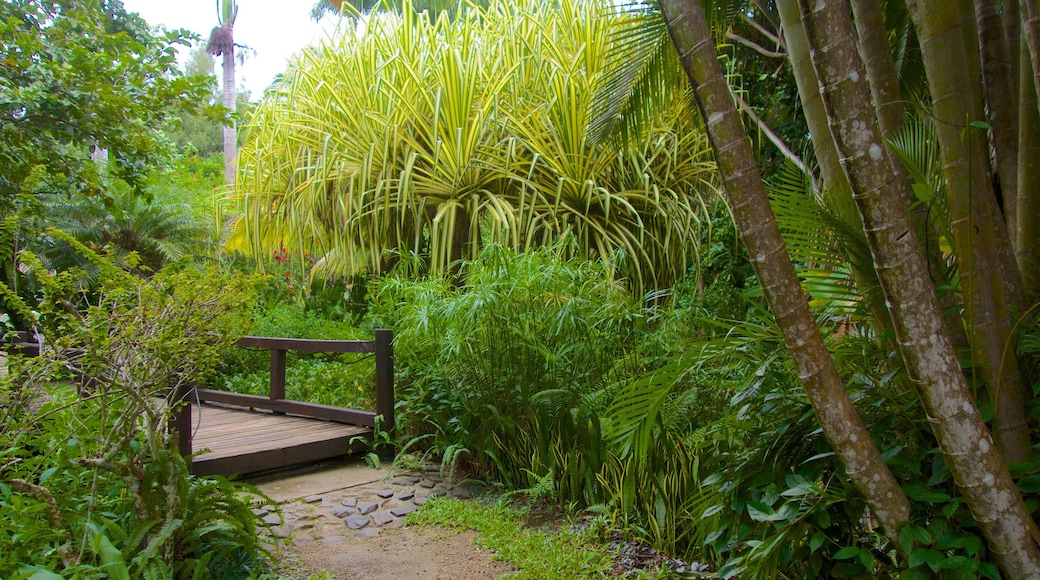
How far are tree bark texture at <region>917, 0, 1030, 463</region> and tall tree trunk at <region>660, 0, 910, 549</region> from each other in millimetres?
339

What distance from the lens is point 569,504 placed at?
10.8 feet

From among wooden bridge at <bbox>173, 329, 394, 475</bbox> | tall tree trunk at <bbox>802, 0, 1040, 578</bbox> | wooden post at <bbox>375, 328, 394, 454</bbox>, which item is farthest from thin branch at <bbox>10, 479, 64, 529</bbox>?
tall tree trunk at <bbox>802, 0, 1040, 578</bbox>

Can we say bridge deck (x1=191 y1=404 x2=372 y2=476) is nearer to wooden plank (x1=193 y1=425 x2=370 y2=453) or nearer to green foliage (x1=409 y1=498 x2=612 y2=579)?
wooden plank (x1=193 y1=425 x2=370 y2=453)

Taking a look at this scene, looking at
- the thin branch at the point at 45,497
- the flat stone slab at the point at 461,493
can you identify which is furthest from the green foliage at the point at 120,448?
the flat stone slab at the point at 461,493

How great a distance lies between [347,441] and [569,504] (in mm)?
1627

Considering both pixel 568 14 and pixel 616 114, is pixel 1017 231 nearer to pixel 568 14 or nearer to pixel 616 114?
pixel 616 114

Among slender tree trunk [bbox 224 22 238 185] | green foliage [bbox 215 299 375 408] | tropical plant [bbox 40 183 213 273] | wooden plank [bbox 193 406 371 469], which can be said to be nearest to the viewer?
wooden plank [bbox 193 406 371 469]

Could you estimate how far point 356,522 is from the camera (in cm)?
331

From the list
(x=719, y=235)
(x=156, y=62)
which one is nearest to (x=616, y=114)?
(x=719, y=235)

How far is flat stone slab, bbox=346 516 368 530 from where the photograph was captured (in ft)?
10.7

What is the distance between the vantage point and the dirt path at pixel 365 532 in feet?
9.24

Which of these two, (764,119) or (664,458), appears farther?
(764,119)

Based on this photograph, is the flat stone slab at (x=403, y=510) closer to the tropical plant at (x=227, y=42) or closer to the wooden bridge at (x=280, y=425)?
the wooden bridge at (x=280, y=425)

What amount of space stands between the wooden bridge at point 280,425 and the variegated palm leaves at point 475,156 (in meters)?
0.80
